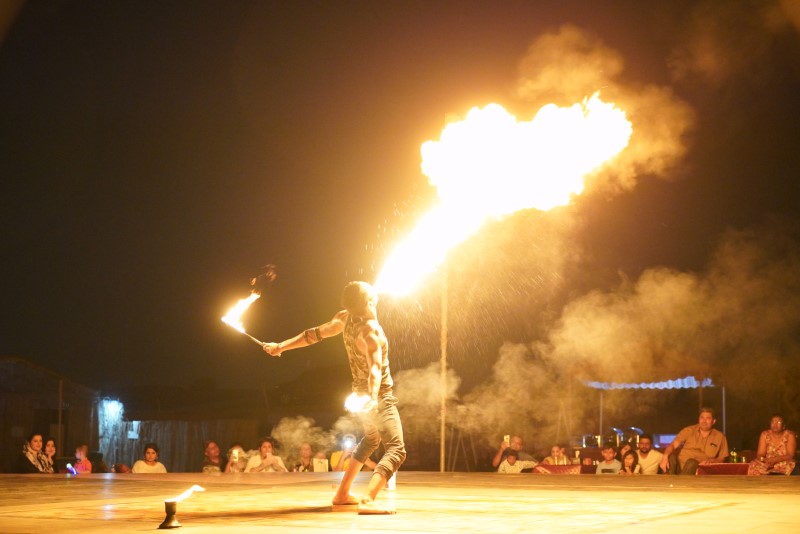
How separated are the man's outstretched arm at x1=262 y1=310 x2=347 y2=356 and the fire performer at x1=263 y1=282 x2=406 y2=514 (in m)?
0.08

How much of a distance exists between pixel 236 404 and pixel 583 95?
23578mm

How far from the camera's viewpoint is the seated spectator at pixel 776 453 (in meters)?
12.5

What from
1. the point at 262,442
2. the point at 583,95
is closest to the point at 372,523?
the point at 262,442

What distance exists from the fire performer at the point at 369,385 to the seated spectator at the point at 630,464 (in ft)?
23.5

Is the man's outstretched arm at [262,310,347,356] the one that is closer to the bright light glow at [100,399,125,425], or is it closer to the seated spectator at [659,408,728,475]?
the seated spectator at [659,408,728,475]

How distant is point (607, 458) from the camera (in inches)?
546

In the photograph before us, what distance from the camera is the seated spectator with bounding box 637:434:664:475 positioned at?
13.4 m

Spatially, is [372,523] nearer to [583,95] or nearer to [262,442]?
[262,442]

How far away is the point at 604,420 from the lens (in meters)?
21.4

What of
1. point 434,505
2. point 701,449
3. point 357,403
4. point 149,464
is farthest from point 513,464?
point 357,403

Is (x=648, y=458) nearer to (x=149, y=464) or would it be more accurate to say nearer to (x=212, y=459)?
(x=212, y=459)

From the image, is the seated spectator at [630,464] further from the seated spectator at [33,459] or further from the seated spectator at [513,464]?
the seated spectator at [33,459]

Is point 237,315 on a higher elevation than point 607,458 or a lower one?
higher

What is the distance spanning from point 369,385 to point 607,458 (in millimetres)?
7851
